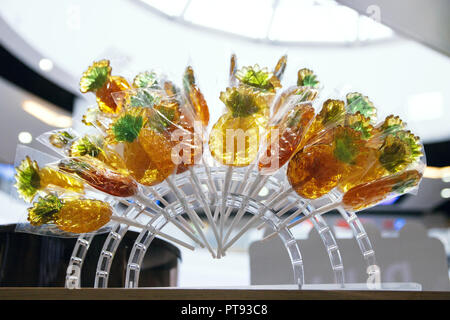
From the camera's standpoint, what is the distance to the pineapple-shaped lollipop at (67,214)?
97cm

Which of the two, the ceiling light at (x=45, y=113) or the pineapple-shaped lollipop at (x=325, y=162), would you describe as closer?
the pineapple-shaped lollipop at (x=325, y=162)

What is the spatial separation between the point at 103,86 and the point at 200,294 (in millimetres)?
678

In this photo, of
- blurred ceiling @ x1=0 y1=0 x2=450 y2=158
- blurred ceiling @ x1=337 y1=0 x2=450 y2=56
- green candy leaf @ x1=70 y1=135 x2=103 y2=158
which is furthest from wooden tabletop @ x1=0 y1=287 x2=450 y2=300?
blurred ceiling @ x1=0 y1=0 x2=450 y2=158

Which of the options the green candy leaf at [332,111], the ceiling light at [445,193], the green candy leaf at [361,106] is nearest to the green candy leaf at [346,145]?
the green candy leaf at [332,111]

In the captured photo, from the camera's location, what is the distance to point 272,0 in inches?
182

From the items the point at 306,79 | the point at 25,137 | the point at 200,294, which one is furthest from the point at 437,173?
the point at 200,294

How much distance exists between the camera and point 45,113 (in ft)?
14.4

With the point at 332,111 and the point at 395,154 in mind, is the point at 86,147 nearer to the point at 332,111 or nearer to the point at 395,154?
the point at 332,111

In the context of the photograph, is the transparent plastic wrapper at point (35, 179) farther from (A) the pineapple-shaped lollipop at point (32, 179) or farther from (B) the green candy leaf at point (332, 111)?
(B) the green candy leaf at point (332, 111)

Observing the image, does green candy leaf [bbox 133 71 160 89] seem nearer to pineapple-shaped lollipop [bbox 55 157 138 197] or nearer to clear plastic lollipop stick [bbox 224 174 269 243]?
pineapple-shaped lollipop [bbox 55 157 138 197]

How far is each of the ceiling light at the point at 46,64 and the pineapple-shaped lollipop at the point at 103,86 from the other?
3.58 meters

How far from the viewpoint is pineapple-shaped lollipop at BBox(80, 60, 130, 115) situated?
3.69ft
